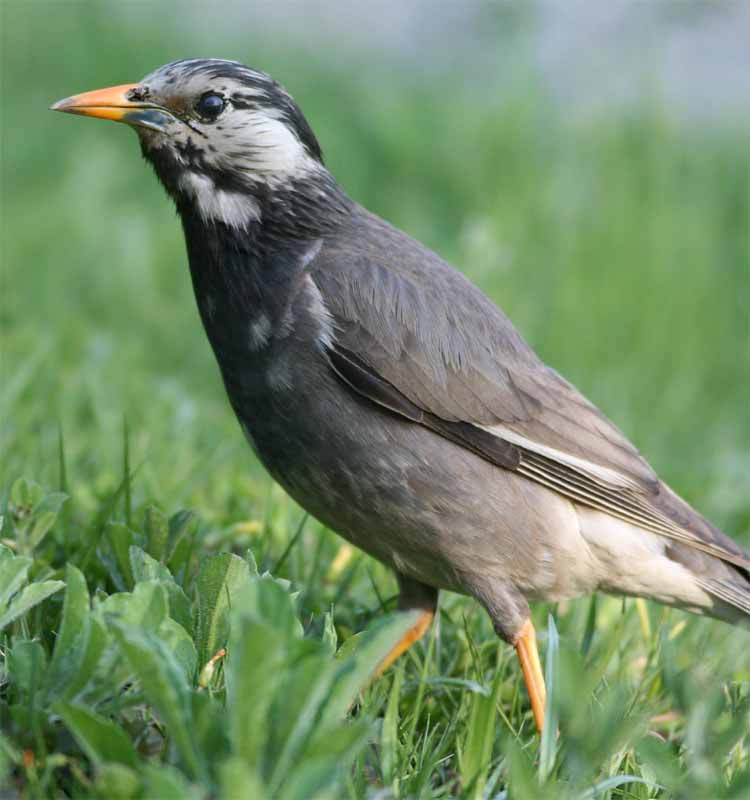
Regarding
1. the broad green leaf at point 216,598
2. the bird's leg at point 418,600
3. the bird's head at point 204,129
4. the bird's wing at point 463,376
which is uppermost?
the bird's head at point 204,129

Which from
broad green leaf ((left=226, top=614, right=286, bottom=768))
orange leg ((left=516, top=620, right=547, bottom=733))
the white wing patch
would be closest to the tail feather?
the white wing patch

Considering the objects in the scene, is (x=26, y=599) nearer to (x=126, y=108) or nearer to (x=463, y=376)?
(x=463, y=376)

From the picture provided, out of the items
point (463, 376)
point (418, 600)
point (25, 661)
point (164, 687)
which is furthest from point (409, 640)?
point (164, 687)

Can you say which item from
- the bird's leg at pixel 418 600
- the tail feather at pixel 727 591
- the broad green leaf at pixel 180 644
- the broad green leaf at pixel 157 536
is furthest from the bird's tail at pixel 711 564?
the broad green leaf at pixel 180 644

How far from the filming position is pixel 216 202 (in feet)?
14.1

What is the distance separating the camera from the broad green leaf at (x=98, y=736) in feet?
8.72

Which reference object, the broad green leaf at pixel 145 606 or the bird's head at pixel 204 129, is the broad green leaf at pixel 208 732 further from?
the bird's head at pixel 204 129

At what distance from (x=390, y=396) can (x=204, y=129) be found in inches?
44.4

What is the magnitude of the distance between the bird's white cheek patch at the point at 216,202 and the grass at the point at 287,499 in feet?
2.87

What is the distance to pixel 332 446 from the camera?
397 cm

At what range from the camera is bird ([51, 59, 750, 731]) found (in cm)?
402

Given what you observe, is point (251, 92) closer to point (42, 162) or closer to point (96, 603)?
point (96, 603)

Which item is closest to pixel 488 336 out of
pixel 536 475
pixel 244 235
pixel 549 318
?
pixel 536 475

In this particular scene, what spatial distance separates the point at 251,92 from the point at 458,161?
16.6ft
